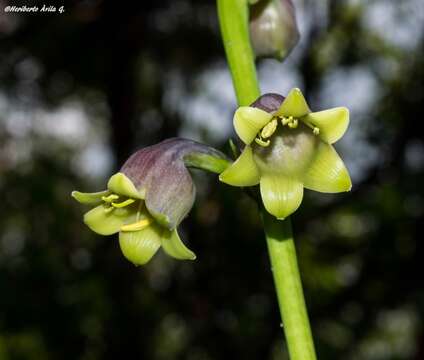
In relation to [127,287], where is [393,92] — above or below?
above

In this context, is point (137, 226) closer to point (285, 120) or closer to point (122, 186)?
point (122, 186)

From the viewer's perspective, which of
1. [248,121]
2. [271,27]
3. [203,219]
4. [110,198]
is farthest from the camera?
[203,219]

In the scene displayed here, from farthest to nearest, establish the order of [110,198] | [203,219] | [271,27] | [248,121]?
[203,219]
[271,27]
[110,198]
[248,121]

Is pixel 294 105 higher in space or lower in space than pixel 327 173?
higher

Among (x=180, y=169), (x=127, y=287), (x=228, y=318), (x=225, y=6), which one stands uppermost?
(x=225, y=6)

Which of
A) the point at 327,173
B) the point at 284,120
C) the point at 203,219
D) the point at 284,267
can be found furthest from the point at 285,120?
the point at 203,219

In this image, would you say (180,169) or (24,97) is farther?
(24,97)

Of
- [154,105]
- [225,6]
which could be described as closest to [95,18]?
[154,105]

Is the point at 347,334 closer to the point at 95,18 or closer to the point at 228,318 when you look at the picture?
the point at 228,318

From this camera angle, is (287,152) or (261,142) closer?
(261,142)
